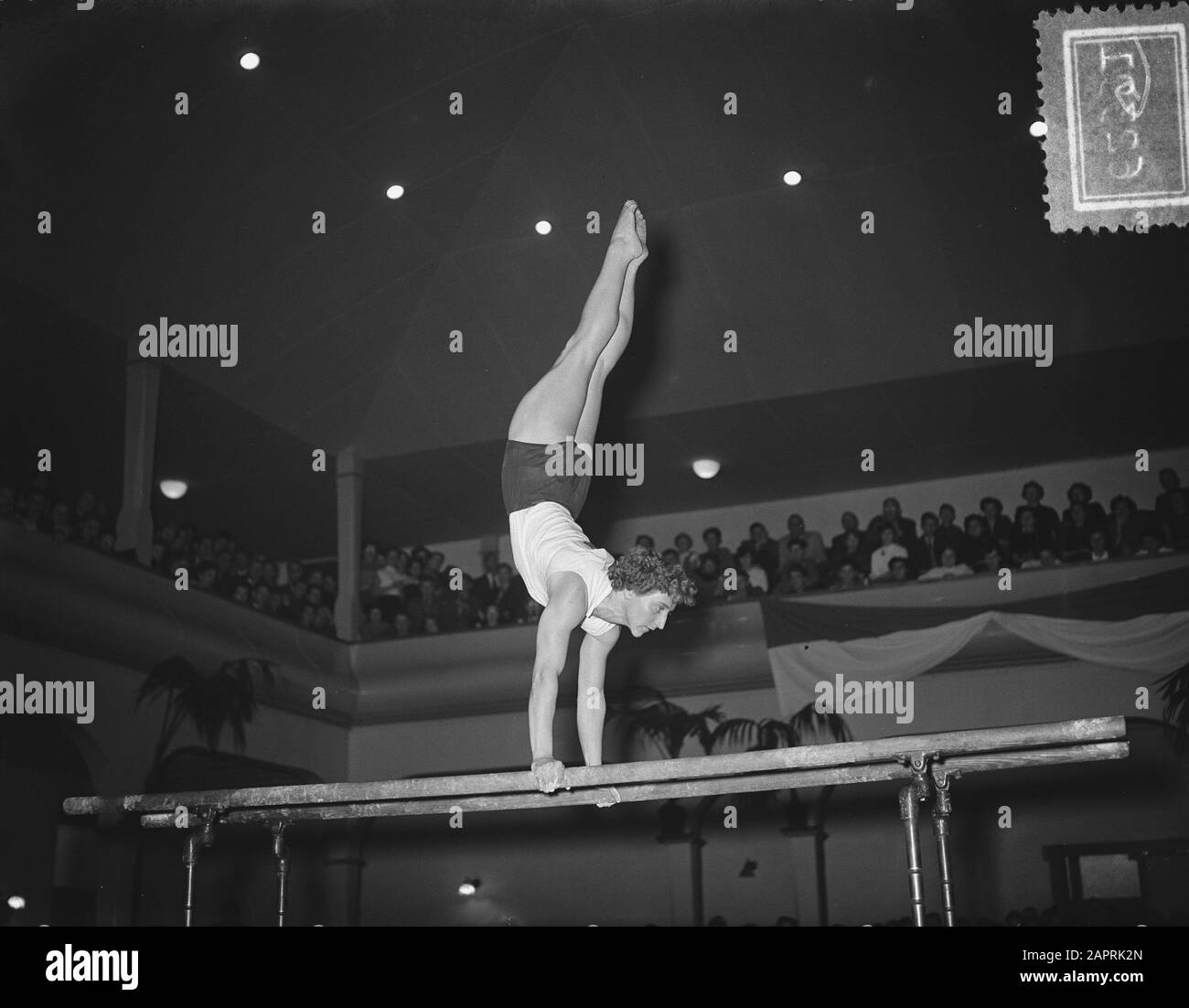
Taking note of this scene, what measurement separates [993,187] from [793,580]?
13.3ft

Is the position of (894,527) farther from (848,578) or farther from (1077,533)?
(1077,533)

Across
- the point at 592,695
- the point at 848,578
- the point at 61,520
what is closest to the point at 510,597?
the point at 848,578

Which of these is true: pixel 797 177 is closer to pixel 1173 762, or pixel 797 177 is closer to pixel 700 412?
pixel 700 412

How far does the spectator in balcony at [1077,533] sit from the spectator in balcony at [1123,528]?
0.16 meters

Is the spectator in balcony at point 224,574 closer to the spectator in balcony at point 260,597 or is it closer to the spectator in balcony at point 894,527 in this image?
the spectator in balcony at point 260,597

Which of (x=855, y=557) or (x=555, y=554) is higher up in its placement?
(x=855, y=557)

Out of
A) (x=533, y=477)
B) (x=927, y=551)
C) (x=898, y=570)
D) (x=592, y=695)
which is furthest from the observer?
(x=927, y=551)

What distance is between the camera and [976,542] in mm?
12031

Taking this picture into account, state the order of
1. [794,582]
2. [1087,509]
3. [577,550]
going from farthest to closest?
[794,582] → [1087,509] → [577,550]

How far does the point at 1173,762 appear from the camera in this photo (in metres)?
10.6

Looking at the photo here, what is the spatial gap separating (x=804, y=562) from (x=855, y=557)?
52cm

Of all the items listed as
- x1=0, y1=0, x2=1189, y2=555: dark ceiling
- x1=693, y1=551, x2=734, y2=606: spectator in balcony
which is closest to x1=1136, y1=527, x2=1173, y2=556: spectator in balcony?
x1=0, y1=0, x2=1189, y2=555: dark ceiling

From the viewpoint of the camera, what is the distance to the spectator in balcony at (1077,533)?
37.7ft
